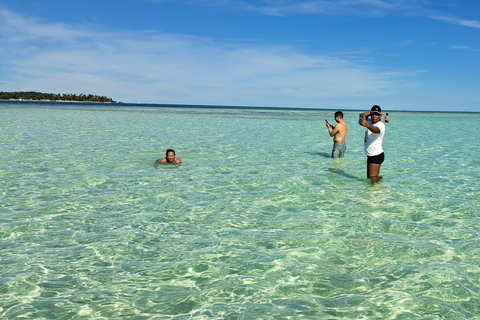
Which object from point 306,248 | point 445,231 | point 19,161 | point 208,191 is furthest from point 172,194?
point 19,161

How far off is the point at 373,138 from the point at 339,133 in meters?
6.00

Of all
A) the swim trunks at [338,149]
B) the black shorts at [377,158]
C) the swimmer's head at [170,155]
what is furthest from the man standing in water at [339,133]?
the swimmer's head at [170,155]

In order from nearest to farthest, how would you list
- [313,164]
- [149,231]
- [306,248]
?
[306,248] < [149,231] < [313,164]

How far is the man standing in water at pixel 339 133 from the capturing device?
16547 mm

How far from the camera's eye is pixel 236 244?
22.9ft

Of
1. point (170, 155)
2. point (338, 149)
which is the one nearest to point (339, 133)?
point (338, 149)

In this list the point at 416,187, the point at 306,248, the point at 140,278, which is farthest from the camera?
the point at 416,187

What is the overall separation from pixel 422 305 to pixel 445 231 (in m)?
3.33

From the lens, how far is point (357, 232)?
761 centimetres

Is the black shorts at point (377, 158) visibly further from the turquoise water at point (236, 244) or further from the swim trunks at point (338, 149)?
the swim trunks at point (338, 149)

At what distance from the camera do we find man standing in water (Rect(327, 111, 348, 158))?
16547 millimetres

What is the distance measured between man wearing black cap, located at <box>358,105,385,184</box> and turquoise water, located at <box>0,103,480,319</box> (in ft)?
2.07

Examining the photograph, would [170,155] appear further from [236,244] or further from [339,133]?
[236,244]

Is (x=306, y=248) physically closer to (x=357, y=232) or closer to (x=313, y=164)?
(x=357, y=232)
